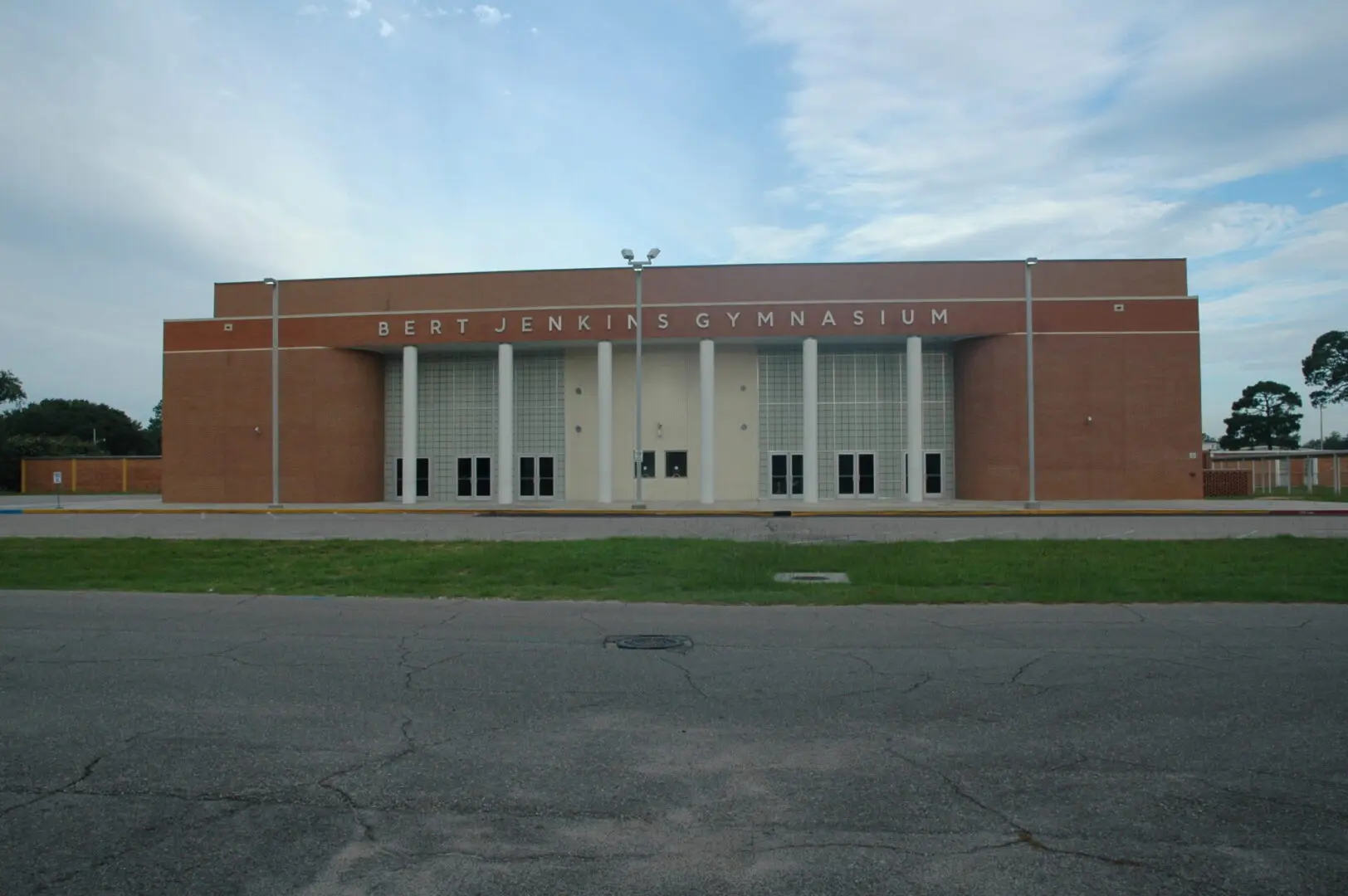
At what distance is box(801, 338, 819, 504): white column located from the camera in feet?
136

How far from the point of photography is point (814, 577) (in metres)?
15.9

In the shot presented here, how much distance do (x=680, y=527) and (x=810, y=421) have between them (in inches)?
614

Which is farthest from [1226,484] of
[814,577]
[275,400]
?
[275,400]

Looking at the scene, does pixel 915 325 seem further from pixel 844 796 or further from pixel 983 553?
pixel 844 796

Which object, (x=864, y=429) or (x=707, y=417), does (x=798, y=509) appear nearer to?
(x=707, y=417)

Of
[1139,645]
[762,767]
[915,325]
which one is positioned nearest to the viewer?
[762,767]

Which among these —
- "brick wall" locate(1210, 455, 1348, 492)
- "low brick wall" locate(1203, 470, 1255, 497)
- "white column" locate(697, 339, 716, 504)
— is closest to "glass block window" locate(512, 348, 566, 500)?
"white column" locate(697, 339, 716, 504)

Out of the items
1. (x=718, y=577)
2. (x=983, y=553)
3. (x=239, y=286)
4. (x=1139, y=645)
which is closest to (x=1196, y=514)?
(x=983, y=553)

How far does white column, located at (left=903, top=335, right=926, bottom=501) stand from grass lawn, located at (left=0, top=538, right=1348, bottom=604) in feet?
67.4

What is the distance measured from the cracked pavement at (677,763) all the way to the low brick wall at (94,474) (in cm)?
6064

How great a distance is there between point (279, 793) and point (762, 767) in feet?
9.11

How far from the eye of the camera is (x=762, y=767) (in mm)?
5945

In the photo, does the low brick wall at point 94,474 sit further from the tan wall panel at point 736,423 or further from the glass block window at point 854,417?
the glass block window at point 854,417

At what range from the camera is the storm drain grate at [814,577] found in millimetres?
15297
